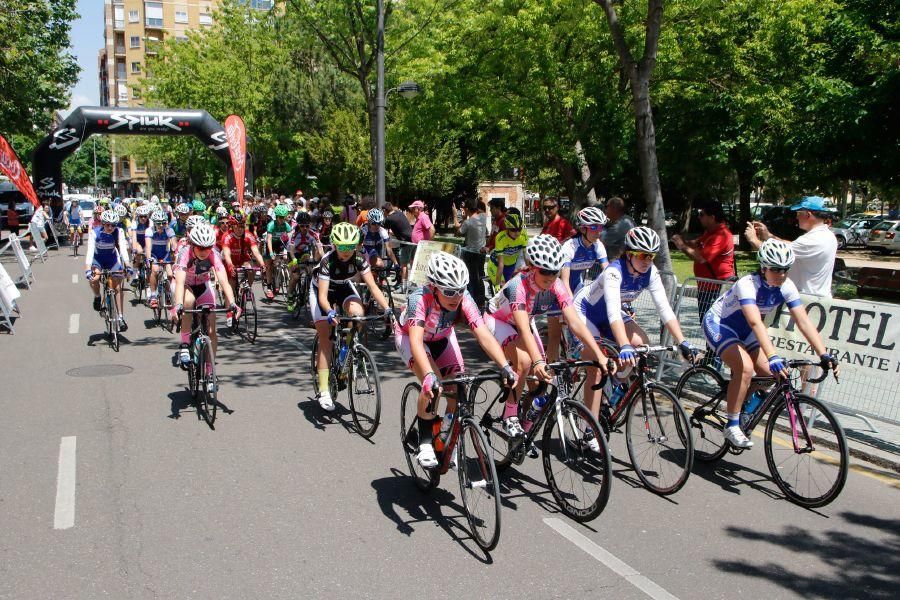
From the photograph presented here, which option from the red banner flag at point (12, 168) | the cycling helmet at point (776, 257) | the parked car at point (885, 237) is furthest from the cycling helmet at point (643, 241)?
the parked car at point (885, 237)

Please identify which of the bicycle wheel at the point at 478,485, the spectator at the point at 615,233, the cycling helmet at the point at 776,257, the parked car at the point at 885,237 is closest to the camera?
the bicycle wheel at the point at 478,485

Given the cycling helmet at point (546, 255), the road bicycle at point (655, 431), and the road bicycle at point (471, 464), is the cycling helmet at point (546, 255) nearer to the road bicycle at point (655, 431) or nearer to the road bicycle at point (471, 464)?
the road bicycle at point (655, 431)

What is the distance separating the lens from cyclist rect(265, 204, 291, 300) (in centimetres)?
1595

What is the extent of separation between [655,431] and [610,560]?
4.78ft

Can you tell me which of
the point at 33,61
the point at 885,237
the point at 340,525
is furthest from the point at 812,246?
the point at 885,237

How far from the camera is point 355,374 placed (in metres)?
7.54

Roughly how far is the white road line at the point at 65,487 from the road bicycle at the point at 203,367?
1251 millimetres

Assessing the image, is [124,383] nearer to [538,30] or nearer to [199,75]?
[538,30]

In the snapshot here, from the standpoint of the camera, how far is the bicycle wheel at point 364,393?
23.6 feet

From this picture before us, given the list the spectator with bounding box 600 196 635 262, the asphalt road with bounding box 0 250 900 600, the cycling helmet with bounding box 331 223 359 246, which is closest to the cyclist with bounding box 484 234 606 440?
the asphalt road with bounding box 0 250 900 600

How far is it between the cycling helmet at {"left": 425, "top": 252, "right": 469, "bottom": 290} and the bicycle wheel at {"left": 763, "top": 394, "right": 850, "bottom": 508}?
271 centimetres

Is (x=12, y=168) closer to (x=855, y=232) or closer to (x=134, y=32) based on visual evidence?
(x=855, y=232)

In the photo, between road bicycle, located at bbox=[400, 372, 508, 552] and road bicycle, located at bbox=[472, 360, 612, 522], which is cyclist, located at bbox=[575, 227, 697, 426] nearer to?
road bicycle, located at bbox=[472, 360, 612, 522]

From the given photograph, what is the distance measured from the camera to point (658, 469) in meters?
6.01
